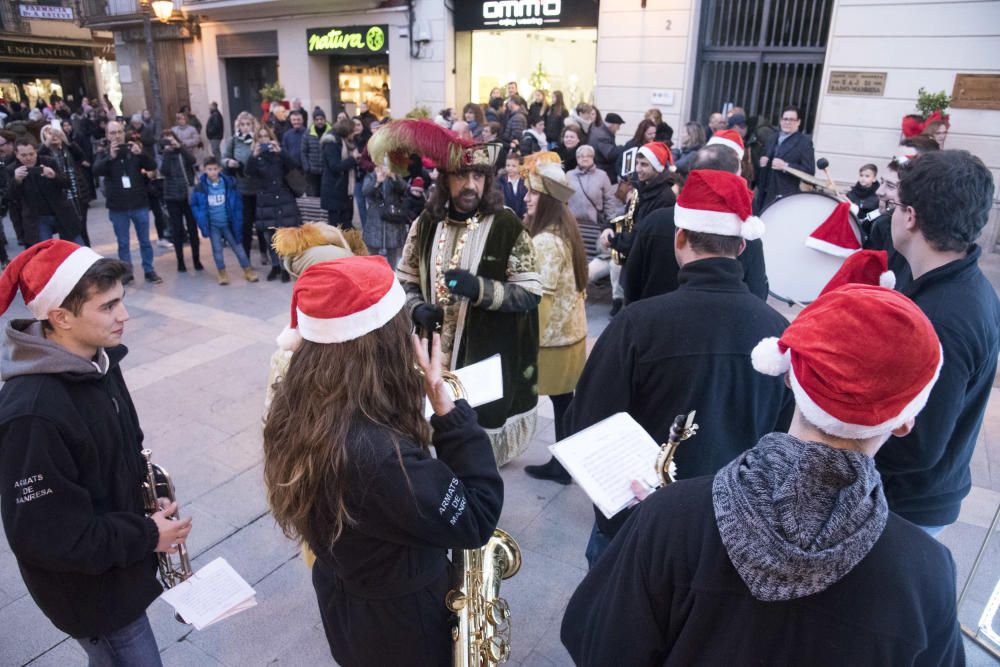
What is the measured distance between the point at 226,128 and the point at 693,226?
74.8 feet

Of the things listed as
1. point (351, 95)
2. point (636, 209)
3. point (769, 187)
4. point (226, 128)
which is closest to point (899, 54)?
point (769, 187)

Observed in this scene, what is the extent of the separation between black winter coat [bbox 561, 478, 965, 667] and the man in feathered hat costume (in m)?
2.03

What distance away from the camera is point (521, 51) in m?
16.6

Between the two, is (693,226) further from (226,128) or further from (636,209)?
(226,128)

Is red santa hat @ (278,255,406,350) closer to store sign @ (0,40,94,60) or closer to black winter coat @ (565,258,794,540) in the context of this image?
black winter coat @ (565,258,794,540)

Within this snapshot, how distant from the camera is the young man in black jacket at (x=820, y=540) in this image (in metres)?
1.10

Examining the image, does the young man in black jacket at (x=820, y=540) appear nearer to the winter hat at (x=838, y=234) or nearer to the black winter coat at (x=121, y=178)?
the winter hat at (x=838, y=234)

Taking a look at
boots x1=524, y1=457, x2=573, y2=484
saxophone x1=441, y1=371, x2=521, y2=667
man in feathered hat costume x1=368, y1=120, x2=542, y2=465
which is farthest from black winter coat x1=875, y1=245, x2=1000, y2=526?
boots x1=524, y1=457, x2=573, y2=484

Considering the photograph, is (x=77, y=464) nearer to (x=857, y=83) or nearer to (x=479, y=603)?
(x=479, y=603)

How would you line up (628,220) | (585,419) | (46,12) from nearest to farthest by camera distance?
(585,419) → (628,220) → (46,12)

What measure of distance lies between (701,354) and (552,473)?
2261mm

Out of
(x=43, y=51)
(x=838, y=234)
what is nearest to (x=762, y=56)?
(x=838, y=234)

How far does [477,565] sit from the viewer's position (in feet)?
6.85

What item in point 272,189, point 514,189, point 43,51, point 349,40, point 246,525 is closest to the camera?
point 246,525
